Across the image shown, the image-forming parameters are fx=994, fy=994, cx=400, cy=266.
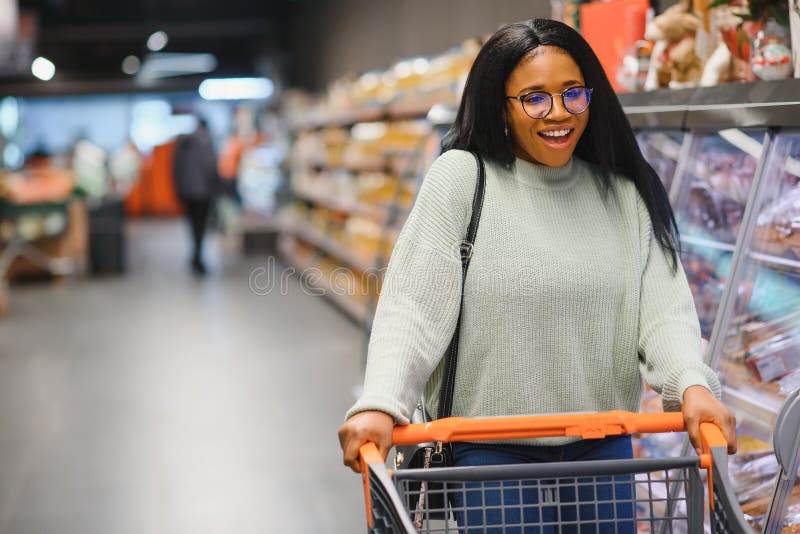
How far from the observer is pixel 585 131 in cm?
205

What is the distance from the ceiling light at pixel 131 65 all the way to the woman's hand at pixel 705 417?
22.6 meters

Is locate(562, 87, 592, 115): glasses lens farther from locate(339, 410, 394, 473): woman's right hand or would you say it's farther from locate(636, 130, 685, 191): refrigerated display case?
locate(636, 130, 685, 191): refrigerated display case

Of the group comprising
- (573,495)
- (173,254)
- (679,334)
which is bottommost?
(173,254)

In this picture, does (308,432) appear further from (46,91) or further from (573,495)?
(46,91)

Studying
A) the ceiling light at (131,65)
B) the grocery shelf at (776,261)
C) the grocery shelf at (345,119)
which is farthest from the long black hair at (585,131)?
the ceiling light at (131,65)

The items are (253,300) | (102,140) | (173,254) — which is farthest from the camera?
(102,140)

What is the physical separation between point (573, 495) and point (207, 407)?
4.58 metres

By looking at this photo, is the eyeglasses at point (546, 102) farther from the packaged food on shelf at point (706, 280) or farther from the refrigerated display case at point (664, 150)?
the refrigerated display case at point (664, 150)

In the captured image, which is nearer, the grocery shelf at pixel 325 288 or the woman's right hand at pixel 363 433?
the woman's right hand at pixel 363 433

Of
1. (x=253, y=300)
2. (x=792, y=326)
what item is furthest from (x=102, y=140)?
(x=792, y=326)

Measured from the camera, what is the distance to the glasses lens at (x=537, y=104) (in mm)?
1870

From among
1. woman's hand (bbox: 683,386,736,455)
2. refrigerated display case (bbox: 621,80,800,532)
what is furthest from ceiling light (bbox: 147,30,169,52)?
woman's hand (bbox: 683,386,736,455)

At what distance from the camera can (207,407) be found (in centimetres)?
614

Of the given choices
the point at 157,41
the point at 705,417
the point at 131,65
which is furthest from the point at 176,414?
the point at 131,65
